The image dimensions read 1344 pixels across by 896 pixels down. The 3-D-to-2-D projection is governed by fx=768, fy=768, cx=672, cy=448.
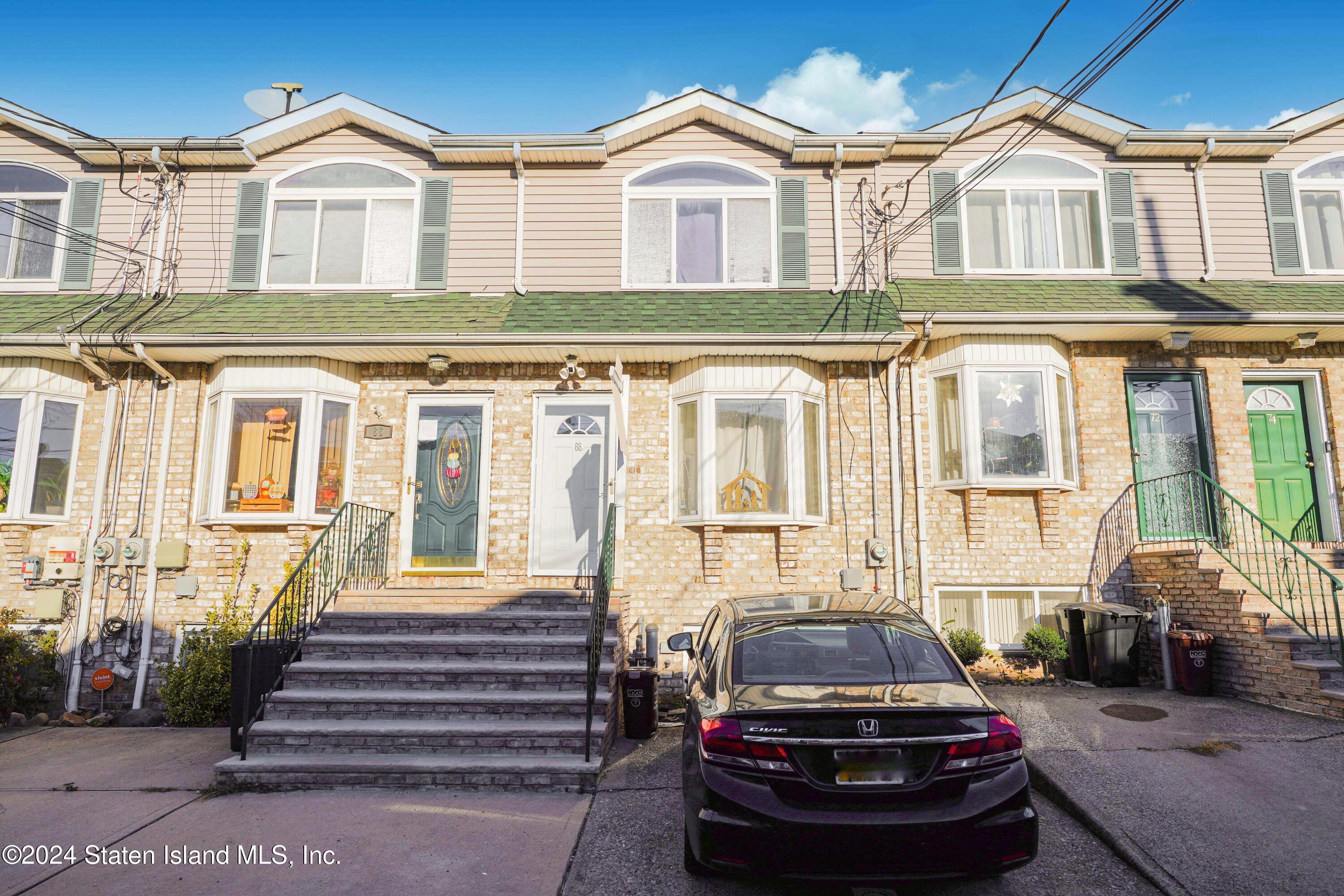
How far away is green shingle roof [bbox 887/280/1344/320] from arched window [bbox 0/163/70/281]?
437 inches

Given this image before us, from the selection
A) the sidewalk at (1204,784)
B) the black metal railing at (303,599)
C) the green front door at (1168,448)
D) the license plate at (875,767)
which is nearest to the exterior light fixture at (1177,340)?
the green front door at (1168,448)

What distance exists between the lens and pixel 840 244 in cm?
1001

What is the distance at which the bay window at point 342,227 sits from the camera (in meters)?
10.1

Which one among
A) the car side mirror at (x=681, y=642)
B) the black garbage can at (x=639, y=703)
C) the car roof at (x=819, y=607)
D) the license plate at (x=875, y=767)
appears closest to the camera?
the license plate at (x=875, y=767)

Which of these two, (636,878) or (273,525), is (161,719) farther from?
(636,878)

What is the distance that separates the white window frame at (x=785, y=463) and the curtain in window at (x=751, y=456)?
0.06 meters

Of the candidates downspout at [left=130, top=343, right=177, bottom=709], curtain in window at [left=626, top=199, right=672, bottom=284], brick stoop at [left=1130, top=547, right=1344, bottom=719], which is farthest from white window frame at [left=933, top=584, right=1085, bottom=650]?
downspout at [left=130, top=343, right=177, bottom=709]

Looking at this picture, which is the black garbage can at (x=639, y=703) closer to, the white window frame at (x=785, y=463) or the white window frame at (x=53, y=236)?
the white window frame at (x=785, y=463)

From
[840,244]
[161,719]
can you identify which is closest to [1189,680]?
[840,244]

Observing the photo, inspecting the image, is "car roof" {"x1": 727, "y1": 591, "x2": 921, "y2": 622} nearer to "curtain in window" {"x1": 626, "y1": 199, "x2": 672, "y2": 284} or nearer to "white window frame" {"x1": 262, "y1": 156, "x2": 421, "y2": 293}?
"curtain in window" {"x1": 626, "y1": 199, "x2": 672, "y2": 284}

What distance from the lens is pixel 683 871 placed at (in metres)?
4.28

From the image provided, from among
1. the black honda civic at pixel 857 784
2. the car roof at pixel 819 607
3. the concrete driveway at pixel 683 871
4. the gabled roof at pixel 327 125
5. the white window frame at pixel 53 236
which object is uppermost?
the gabled roof at pixel 327 125

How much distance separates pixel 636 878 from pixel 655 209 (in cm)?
830

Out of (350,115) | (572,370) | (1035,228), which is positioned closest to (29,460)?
(350,115)
